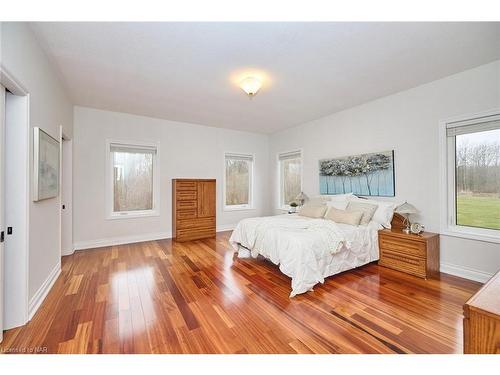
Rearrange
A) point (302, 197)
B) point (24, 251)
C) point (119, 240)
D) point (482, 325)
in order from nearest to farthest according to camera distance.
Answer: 1. point (482, 325)
2. point (24, 251)
3. point (119, 240)
4. point (302, 197)

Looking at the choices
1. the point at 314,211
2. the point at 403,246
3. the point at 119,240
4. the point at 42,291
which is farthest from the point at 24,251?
the point at 403,246

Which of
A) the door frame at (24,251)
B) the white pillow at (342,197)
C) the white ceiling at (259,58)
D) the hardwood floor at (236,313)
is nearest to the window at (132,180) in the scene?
the white ceiling at (259,58)

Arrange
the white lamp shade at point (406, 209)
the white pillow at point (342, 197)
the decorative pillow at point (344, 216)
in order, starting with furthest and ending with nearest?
the white pillow at point (342, 197), the decorative pillow at point (344, 216), the white lamp shade at point (406, 209)

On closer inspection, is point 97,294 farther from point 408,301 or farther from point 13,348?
point 408,301

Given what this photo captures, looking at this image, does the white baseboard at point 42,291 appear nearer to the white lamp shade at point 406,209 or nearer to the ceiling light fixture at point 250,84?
the ceiling light fixture at point 250,84

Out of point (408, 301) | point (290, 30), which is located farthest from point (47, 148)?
point (408, 301)

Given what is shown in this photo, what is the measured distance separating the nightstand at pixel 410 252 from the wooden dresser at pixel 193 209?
3364mm

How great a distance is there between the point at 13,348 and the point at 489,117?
200 inches

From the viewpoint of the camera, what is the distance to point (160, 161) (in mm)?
4773

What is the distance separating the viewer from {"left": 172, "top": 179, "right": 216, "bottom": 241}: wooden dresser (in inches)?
182

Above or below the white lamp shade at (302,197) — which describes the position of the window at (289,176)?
above

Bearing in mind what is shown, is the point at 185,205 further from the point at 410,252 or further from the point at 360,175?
the point at 410,252

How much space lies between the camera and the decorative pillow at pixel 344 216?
128 inches

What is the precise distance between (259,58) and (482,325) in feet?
8.90
